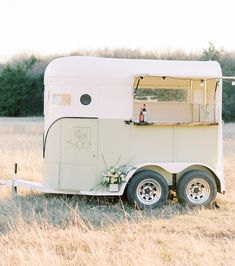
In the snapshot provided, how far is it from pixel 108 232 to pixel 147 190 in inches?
78.6

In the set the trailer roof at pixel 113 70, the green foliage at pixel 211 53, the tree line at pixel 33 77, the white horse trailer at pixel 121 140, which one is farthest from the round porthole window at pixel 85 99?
the green foliage at pixel 211 53

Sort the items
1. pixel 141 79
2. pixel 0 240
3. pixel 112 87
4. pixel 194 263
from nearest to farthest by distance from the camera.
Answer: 1. pixel 194 263
2. pixel 0 240
3. pixel 112 87
4. pixel 141 79

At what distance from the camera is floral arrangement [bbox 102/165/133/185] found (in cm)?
880

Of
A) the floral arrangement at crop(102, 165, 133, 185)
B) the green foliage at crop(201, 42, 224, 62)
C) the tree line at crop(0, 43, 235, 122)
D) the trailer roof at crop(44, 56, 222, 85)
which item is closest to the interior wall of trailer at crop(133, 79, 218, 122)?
the trailer roof at crop(44, 56, 222, 85)

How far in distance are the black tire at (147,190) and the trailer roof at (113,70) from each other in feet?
4.68

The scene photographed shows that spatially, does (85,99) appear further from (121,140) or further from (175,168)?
(175,168)

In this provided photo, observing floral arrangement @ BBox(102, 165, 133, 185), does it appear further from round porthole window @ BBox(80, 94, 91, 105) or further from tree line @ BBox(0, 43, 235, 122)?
tree line @ BBox(0, 43, 235, 122)

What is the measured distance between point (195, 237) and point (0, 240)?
84.8 inches

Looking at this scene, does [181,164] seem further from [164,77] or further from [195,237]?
[195,237]

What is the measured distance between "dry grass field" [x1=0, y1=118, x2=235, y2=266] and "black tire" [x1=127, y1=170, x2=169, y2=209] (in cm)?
15

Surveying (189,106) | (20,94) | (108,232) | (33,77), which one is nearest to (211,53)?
(33,77)

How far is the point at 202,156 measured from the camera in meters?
9.29

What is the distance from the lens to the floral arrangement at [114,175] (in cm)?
880

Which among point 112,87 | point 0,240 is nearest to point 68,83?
point 112,87
